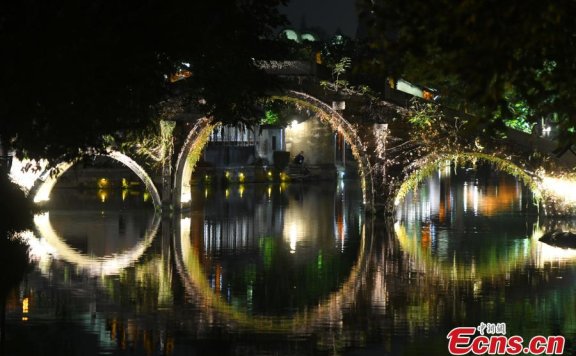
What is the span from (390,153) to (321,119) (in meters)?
2.40

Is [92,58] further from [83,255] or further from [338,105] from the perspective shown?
[338,105]

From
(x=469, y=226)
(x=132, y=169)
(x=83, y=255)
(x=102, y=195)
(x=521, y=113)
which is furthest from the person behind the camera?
(x=102, y=195)

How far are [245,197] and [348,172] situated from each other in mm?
27229

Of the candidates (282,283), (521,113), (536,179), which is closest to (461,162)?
(536,179)

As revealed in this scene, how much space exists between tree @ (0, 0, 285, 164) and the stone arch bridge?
11378 mm

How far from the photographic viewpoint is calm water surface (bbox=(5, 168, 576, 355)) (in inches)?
509

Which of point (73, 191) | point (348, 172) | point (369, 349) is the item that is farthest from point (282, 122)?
point (369, 349)

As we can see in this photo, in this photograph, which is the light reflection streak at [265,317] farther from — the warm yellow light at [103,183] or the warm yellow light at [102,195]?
the warm yellow light at [103,183]

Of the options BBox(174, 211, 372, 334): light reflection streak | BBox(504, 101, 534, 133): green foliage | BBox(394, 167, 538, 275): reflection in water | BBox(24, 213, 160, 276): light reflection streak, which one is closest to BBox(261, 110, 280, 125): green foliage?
BBox(394, 167, 538, 275): reflection in water

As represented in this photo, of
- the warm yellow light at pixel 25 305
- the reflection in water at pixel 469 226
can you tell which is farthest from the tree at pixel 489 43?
the reflection in water at pixel 469 226

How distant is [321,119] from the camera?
32.0 metres

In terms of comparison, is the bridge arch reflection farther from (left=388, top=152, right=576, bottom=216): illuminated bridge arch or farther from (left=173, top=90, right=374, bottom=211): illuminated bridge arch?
(left=173, top=90, right=374, bottom=211): illuminated bridge arch

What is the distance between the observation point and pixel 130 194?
149ft
